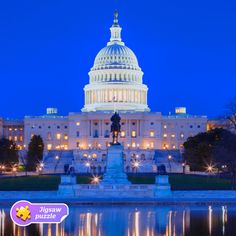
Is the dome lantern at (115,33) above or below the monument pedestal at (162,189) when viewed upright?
above

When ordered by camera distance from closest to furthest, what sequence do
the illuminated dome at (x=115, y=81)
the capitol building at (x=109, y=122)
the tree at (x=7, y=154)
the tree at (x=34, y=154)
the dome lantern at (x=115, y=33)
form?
1. the tree at (x=7, y=154)
2. the tree at (x=34, y=154)
3. the capitol building at (x=109, y=122)
4. the illuminated dome at (x=115, y=81)
5. the dome lantern at (x=115, y=33)

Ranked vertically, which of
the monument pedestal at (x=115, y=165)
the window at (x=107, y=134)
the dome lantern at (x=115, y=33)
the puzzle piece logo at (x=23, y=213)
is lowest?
the puzzle piece logo at (x=23, y=213)

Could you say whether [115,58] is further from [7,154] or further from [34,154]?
[7,154]

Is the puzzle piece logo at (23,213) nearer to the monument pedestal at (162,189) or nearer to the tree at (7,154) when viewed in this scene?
the monument pedestal at (162,189)

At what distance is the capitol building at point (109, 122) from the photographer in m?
162

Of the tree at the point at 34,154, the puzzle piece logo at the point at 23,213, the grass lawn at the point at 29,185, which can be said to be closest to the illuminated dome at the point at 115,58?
the tree at the point at 34,154

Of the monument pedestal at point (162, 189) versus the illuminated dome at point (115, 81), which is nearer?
the monument pedestal at point (162, 189)

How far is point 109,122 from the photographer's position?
162m

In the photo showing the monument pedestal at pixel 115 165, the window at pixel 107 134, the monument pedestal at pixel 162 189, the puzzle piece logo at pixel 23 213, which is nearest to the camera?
the puzzle piece logo at pixel 23 213

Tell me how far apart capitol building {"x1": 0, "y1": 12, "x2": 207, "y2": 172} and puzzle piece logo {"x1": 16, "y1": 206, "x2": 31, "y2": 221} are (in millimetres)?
129448

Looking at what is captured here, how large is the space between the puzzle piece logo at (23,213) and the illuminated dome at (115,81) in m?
142

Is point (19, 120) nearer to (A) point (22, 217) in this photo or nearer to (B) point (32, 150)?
(B) point (32, 150)

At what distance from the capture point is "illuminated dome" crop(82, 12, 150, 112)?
170750mm

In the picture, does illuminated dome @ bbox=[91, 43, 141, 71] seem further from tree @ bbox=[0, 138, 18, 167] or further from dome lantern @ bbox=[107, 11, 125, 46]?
tree @ bbox=[0, 138, 18, 167]
